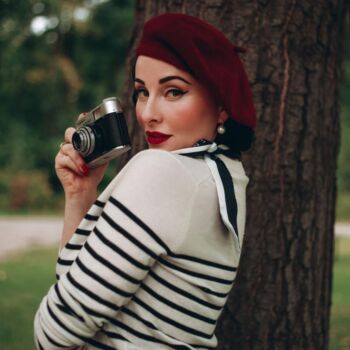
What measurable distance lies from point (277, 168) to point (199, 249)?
1175 millimetres

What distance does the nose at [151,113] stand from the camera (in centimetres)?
172

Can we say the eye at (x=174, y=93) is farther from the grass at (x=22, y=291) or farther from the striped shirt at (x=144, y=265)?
the grass at (x=22, y=291)

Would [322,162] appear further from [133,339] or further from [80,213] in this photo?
[133,339]

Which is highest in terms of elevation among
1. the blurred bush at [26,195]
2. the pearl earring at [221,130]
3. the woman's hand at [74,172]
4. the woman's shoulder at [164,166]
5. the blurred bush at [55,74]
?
the blurred bush at [55,74]

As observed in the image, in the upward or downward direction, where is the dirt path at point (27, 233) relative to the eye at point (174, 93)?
upward

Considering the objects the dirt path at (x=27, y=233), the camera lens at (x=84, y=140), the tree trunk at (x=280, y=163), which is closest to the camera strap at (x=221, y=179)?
the camera lens at (x=84, y=140)

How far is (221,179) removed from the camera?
1.64 metres

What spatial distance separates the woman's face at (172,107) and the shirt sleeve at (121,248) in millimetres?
173

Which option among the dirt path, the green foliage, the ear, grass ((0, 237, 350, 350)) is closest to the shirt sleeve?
the ear

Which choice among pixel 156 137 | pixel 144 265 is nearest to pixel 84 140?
pixel 156 137

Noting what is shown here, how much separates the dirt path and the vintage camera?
756cm

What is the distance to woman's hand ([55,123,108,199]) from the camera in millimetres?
1816

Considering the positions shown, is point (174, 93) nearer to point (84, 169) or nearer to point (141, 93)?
point (141, 93)

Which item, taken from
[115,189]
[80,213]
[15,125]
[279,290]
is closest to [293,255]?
[279,290]
